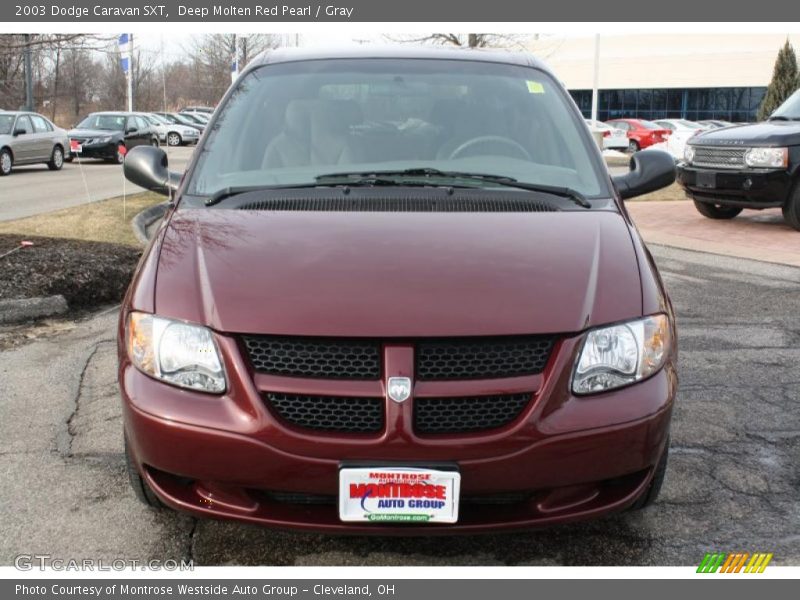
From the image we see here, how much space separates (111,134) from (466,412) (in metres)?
24.0

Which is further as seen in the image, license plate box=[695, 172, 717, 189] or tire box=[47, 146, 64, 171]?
tire box=[47, 146, 64, 171]

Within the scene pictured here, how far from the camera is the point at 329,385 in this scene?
2.47 metres

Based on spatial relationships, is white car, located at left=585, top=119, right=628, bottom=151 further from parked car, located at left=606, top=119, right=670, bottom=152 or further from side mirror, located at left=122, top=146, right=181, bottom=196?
side mirror, located at left=122, top=146, right=181, bottom=196

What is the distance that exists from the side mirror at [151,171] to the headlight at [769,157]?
8010 millimetres

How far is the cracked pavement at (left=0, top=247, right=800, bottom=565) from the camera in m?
2.93

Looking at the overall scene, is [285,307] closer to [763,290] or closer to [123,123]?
[763,290]

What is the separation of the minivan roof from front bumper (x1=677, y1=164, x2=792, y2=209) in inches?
263

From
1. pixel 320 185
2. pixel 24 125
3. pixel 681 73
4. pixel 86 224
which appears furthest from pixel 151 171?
pixel 681 73

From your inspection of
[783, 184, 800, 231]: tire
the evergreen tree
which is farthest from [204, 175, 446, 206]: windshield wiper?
the evergreen tree

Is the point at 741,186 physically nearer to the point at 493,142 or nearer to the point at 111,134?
the point at 493,142

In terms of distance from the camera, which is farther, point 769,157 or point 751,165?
point 751,165

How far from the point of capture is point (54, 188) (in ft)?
54.3

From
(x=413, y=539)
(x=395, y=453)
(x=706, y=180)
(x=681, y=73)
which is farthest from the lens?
(x=681, y=73)

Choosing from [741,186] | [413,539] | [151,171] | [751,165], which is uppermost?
[151,171]
